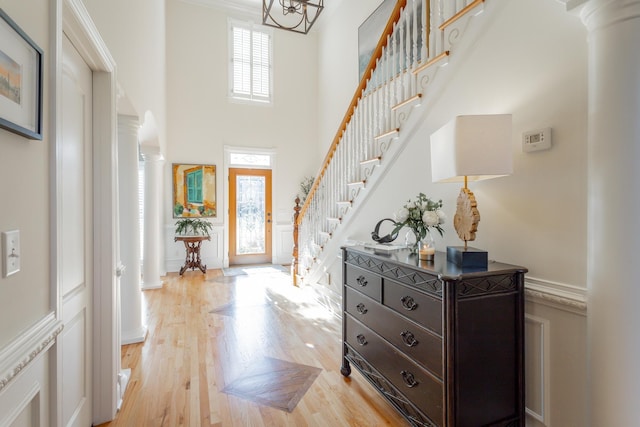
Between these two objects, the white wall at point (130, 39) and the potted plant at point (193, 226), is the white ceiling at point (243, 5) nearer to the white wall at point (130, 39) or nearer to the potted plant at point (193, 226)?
the white wall at point (130, 39)

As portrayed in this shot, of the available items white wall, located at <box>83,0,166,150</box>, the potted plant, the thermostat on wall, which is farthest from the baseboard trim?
the potted plant

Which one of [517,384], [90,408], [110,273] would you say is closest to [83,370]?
[90,408]

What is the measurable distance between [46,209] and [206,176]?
5632mm

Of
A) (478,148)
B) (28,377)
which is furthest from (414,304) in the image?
(28,377)

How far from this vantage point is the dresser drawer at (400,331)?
1.60 metres

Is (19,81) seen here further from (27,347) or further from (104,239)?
(104,239)

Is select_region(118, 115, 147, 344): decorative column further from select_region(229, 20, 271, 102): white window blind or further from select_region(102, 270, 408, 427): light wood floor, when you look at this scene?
select_region(229, 20, 271, 102): white window blind

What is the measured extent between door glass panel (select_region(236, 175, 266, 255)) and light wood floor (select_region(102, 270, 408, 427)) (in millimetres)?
2297

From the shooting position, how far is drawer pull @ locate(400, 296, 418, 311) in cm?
173

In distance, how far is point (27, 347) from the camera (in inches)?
39.0

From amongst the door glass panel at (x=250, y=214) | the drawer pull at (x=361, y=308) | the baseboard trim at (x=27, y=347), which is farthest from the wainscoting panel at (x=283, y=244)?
the baseboard trim at (x=27, y=347)

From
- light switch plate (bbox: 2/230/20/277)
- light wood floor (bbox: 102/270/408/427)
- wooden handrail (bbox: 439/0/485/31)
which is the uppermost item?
wooden handrail (bbox: 439/0/485/31)

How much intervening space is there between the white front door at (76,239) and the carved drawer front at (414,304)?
64.2 inches

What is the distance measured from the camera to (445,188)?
224 centimetres
